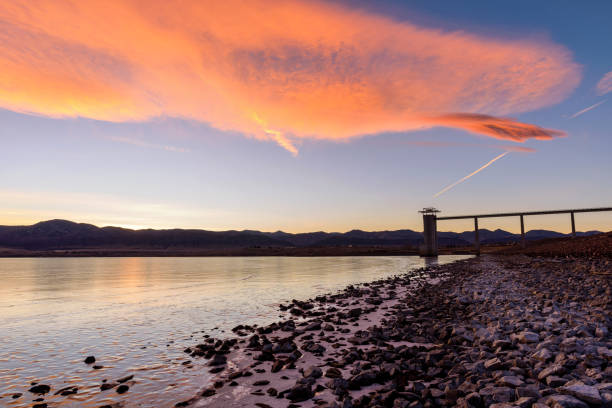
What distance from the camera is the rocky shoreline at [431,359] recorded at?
664cm

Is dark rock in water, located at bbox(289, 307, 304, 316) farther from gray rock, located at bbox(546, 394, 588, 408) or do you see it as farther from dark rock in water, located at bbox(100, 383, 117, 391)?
gray rock, located at bbox(546, 394, 588, 408)

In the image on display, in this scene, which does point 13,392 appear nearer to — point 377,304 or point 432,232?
point 377,304

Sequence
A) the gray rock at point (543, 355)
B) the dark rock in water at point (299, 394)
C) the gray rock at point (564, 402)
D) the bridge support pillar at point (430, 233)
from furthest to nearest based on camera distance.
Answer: the bridge support pillar at point (430, 233) < the gray rock at point (543, 355) < the dark rock in water at point (299, 394) < the gray rock at point (564, 402)

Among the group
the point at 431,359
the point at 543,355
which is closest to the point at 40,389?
the point at 431,359

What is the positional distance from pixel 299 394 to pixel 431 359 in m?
3.59

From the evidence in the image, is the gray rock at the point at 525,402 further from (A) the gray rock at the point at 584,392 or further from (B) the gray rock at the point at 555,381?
(B) the gray rock at the point at 555,381

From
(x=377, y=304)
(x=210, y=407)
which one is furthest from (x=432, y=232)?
(x=210, y=407)

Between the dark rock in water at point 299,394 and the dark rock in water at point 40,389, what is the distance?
6.61 metres

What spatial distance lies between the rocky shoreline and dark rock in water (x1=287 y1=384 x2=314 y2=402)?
2cm

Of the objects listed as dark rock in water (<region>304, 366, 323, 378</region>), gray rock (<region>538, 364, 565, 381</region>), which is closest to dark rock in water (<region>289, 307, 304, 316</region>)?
dark rock in water (<region>304, 366, 323, 378</region>)

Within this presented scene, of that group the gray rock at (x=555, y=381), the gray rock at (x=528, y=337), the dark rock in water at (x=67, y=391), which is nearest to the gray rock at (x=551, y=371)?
the gray rock at (x=555, y=381)

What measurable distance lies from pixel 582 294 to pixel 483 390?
1416cm

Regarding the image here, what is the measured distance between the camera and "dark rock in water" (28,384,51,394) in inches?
351

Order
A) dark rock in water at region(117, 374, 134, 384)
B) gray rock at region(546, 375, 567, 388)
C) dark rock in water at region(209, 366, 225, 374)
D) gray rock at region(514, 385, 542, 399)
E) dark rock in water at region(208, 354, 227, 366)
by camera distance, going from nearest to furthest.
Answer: gray rock at region(514, 385, 542, 399), gray rock at region(546, 375, 567, 388), dark rock in water at region(117, 374, 134, 384), dark rock in water at region(209, 366, 225, 374), dark rock in water at region(208, 354, 227, 366)
